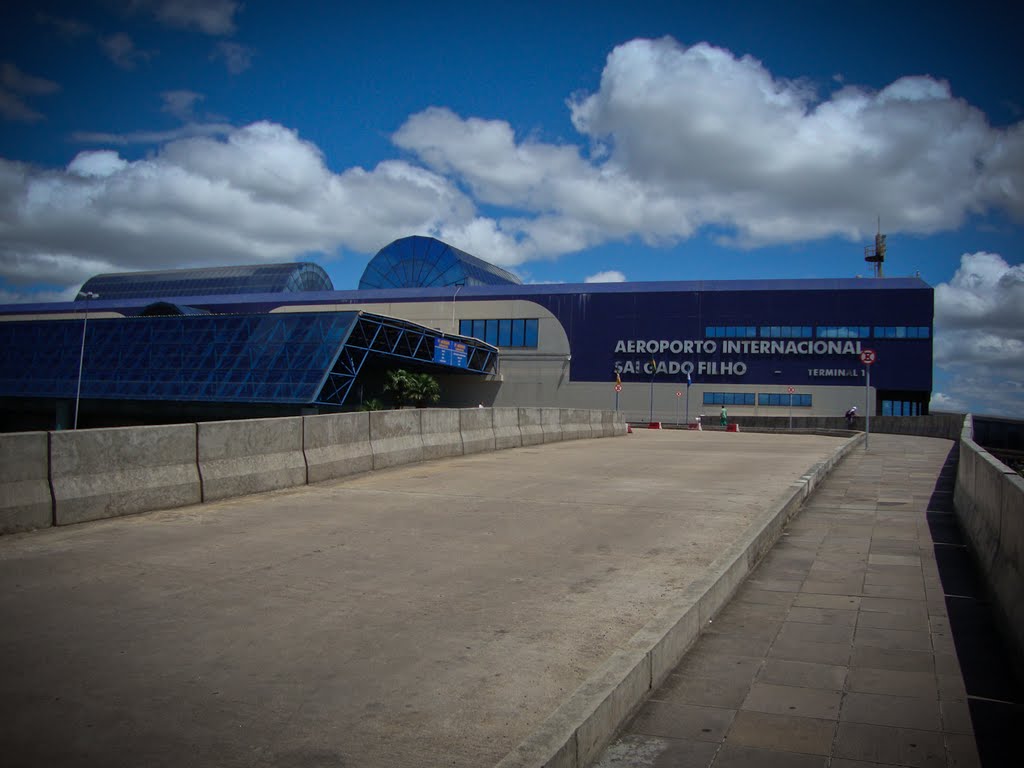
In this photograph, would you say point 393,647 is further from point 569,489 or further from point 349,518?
point 569,489

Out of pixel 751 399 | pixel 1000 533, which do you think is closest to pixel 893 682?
pixel 1000 533

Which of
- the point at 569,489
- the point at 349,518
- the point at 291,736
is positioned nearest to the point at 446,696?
the point at 291,736

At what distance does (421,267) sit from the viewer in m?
78.4

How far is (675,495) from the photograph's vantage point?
11.9 m

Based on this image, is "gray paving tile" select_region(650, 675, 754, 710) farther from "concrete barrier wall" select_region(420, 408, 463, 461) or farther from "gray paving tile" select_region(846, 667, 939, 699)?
"concrete barrier wall" select_region(420, 408, 463, 461)

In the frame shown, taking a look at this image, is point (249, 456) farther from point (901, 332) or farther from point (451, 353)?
point (901, 332)

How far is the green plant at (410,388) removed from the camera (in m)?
60.5

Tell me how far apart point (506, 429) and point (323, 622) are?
1501 cm

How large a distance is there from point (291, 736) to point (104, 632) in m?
2.06

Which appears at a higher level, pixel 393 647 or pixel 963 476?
pixel 963 476

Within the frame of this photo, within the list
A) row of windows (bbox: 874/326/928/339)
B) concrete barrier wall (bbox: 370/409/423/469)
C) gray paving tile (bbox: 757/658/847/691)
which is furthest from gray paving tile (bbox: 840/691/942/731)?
row of windows (bbox: 874/326/928/339)

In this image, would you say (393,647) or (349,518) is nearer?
(393,647)

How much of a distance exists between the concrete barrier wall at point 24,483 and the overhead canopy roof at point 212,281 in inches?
3433

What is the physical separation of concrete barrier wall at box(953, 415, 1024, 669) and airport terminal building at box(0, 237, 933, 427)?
43871 millimetres
